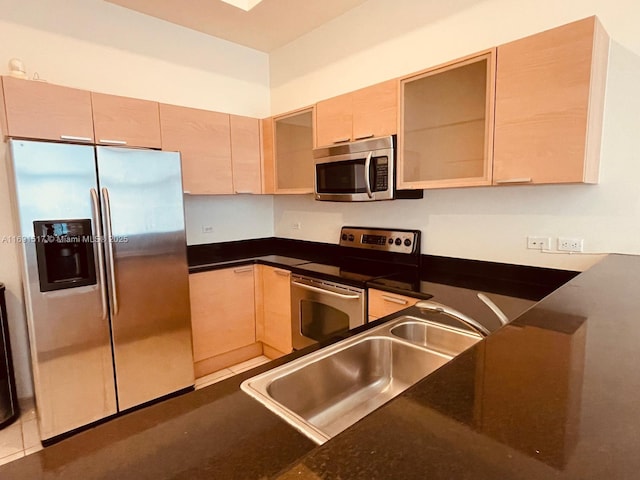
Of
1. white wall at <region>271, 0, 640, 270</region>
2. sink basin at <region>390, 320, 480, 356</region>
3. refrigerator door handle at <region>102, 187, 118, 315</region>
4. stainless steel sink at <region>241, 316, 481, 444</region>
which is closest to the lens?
stainless steel sink at <region>241, 316, 481, 444</region>

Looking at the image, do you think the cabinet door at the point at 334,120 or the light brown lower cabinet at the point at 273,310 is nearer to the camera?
the cabinet door at the point at 334,120

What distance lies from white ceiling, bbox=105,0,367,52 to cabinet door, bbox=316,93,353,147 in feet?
2.54

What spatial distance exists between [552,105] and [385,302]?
1236 mm

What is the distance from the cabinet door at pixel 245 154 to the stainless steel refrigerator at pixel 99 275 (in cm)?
72

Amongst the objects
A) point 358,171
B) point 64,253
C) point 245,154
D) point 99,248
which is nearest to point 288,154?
point 245,154

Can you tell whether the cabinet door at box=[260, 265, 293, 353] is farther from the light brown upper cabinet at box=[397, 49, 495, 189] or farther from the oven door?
the light brown upper cabinet at box=[397, 49, 495, 189]

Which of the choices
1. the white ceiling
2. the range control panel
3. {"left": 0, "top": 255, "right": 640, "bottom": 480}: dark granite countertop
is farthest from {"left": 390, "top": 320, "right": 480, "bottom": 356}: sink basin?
the white ceiling

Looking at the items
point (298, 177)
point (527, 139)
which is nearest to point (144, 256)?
point (298, 177)

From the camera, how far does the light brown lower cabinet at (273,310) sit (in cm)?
272

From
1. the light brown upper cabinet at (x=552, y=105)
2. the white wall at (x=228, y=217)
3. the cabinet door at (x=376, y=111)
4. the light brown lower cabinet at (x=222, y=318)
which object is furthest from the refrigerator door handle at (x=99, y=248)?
the light brown upper cabinet at (x=552, y=105)

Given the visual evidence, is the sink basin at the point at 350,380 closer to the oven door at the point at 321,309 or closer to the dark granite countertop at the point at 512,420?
the dark granite countertop at the point at 512,420

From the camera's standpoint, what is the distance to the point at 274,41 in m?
3.19

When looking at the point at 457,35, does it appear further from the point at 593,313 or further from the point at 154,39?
the point at 154,39

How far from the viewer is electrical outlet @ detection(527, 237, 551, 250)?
1873mm
